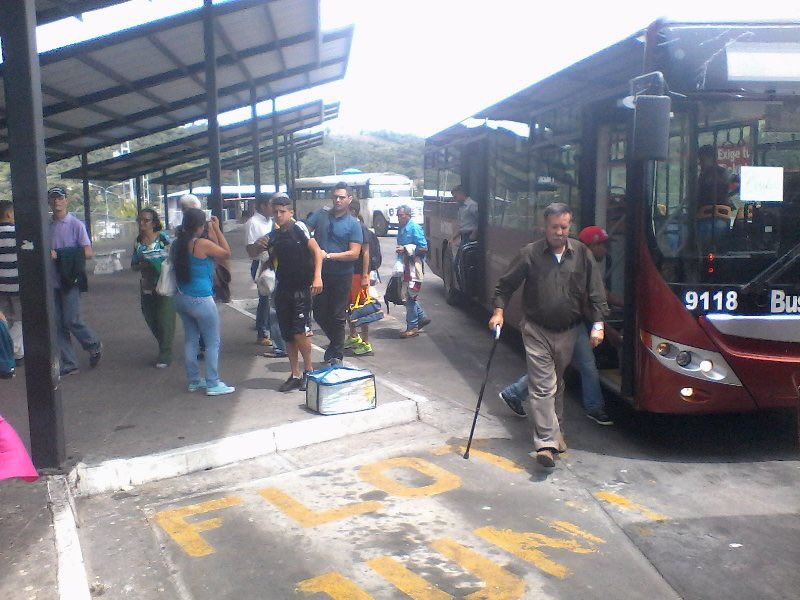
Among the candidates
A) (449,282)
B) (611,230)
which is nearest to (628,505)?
(611,230)

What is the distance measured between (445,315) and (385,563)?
918cm

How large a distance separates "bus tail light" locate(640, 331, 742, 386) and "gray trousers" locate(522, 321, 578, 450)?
→ 0.62m

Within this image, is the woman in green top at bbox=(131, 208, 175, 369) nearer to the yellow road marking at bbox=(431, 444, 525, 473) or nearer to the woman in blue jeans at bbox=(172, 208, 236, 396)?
the woman in blue jeans at bbox=(172, 208, 236, 396)

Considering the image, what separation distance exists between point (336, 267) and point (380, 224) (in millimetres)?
32133

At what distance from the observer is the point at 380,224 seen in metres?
39.9

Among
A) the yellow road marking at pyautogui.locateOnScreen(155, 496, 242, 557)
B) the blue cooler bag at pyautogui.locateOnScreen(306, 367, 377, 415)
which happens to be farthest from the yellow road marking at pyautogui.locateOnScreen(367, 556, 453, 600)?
the blue cooler bag at pyautogui.locateOnScreen(306, 367, 377, 415)

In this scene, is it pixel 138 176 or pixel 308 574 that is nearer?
pixel 308 574

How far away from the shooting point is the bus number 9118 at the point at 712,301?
19.3 feet

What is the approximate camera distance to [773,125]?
5.87 m

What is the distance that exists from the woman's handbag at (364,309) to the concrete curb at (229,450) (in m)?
2.49

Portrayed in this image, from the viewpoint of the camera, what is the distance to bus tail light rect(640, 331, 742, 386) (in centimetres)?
586

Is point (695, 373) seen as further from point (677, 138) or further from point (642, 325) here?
point (677, 138)

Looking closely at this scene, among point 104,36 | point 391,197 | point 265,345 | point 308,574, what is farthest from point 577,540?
point 391,197

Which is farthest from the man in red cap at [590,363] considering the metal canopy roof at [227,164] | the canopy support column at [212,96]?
the metal canopy roof at [227,164]
